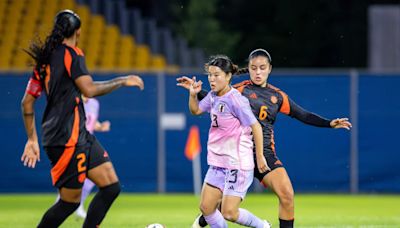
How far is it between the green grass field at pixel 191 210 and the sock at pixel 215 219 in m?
2.85

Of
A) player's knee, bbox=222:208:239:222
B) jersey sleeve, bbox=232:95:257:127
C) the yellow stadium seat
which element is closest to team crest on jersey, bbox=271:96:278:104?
jersey sleeve, bbox=232:95:257:127

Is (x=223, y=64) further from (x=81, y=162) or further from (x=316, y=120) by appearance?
(x=81, y=162)

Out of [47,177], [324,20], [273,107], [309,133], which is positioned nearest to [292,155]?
[309,133]

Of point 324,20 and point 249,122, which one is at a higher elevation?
point 324,20

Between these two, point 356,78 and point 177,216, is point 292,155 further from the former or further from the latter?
point 177,216

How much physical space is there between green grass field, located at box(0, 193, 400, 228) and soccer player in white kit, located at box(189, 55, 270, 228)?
2938 millimetres

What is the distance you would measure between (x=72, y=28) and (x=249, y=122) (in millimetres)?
2231

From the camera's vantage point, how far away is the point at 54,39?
9195mm

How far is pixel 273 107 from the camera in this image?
37.2ft

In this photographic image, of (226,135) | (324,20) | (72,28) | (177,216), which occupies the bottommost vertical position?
(177,216)

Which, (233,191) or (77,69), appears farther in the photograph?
(233,191)

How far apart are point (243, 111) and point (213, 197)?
38.9 inches

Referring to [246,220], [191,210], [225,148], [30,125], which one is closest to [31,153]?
[30,125]

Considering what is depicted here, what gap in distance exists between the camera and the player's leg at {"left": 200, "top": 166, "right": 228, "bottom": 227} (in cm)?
1073
